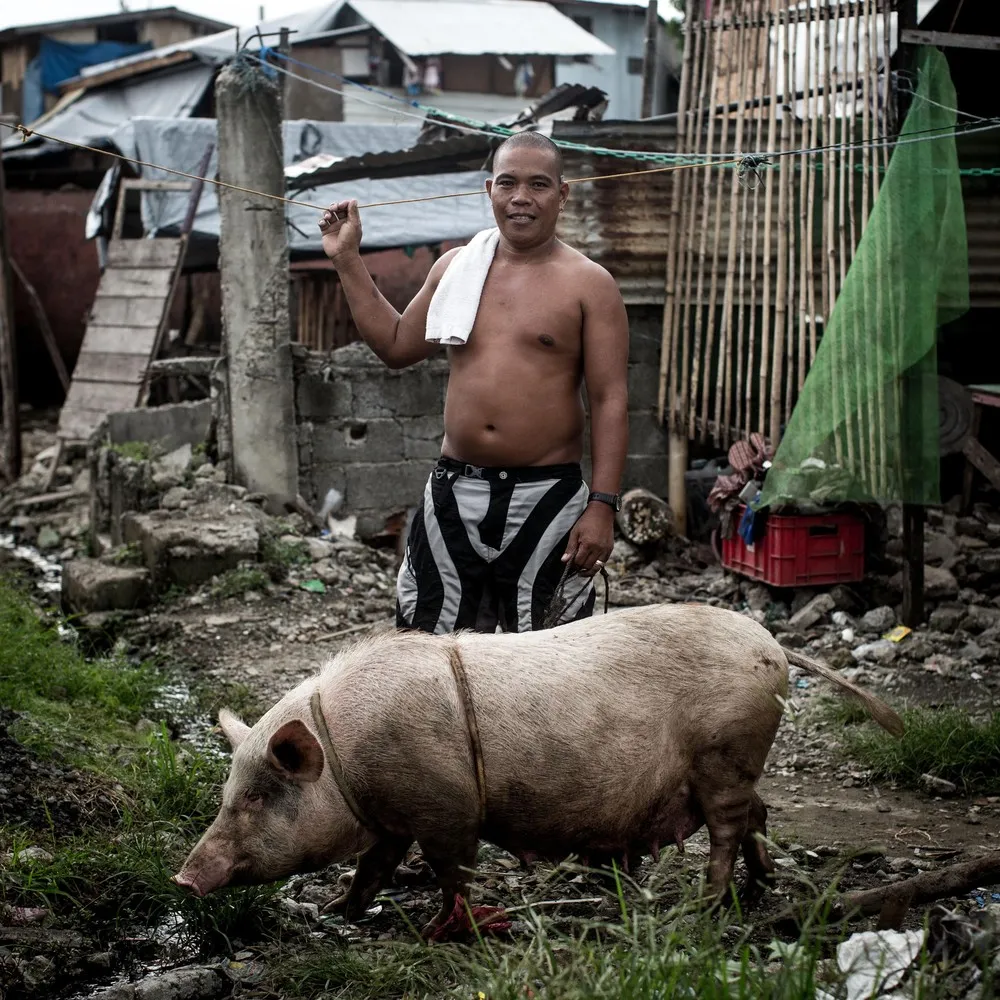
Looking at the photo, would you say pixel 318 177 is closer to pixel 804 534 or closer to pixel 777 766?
pixel 804 534

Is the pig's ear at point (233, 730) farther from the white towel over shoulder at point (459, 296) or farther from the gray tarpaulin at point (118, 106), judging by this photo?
the gray tarpaulin at point (118, 106)

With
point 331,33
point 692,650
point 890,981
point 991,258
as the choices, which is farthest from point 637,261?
point 331,33

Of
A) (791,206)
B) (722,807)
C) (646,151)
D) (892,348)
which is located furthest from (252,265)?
(722,807)

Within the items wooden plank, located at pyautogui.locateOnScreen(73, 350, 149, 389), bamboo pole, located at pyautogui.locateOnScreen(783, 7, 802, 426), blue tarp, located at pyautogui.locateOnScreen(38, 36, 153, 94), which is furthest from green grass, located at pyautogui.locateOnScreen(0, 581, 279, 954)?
blue tarp, located at pyautogui.locateOnScreen(38, 36, 153, 94)

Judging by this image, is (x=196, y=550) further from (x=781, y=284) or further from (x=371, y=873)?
(x=371, y=873)

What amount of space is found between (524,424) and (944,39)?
→ 4028mm

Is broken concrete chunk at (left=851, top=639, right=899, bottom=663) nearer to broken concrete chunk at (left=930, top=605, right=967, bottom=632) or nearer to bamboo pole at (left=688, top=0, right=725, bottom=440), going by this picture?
broken concrete chunk at (left=930, top=605, right=967, bottom=632)

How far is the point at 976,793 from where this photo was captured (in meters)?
4.46

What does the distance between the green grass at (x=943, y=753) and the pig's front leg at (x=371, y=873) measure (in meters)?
2.13

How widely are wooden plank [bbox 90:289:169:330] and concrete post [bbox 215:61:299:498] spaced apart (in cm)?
Result: 401

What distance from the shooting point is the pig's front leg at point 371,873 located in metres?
3.21

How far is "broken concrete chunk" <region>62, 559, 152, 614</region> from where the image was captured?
276 inches

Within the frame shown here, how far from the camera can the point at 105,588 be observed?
7.01m

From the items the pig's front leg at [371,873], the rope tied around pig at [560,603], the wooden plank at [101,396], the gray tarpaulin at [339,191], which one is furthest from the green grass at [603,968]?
the wooden plank at [101,396]
